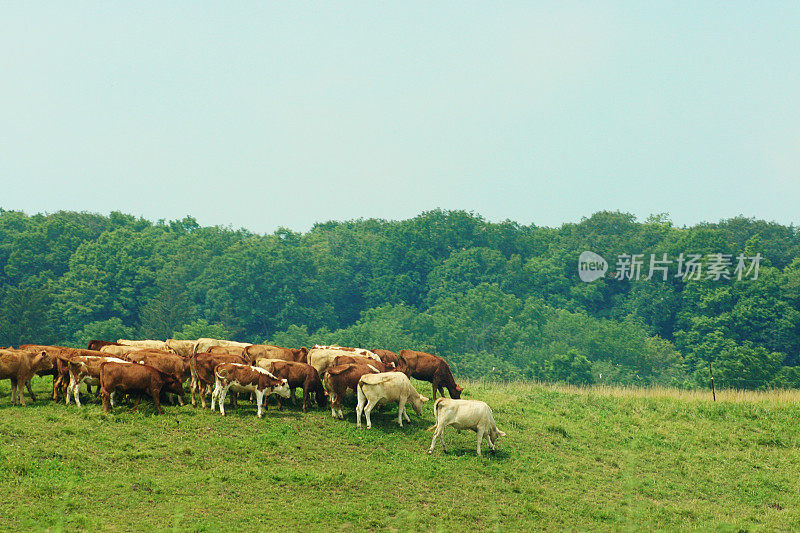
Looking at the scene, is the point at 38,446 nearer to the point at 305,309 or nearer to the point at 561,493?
the point at 561,493

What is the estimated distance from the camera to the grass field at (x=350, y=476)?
47.5 feet

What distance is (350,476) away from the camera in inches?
666

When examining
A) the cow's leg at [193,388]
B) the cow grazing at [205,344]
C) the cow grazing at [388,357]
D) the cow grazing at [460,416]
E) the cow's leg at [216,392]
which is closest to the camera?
the cow grazing at [460,416]

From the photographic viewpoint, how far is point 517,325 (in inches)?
3182

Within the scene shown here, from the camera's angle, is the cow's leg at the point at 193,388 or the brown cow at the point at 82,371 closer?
the brown cow at the point at 82,371

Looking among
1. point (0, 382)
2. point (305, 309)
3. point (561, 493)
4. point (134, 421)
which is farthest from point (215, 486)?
point (305, 309)

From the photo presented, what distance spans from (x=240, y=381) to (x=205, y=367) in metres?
1.30

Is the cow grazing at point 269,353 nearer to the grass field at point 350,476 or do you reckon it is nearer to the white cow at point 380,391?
the grass field at point 350,476

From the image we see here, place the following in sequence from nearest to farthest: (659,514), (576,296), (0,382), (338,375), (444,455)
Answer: (659,514) < (444,455) < (338,375) < (0,382) < (576,296)

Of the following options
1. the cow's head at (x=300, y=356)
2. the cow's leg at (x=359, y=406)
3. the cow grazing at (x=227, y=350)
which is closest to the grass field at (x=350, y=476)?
the cow's leg at (x=359, y=406)

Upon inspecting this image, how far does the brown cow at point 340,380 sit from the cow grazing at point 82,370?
5799mm

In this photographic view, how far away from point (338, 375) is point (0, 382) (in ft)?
36.4

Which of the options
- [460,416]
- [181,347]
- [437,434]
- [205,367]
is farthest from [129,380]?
[460,416]

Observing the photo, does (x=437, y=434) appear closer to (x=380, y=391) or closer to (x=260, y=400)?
(x=380, y=391)
